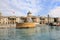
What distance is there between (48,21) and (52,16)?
17 cm

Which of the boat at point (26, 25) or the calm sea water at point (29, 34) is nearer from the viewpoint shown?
the calm sea water at point (29, 34)

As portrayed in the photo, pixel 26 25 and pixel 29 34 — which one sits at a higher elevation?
pixel 26 25

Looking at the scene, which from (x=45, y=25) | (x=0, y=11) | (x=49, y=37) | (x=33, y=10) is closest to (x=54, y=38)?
(x=49, y=37)

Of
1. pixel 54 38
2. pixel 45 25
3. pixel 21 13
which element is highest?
pixel 21 13

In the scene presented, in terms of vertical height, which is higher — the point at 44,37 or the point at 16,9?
the point at 16,9

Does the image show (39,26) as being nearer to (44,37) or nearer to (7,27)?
(44,37)

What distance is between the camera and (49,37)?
12.2ft

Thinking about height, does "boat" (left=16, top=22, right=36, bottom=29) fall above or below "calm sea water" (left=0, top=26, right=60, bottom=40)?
above

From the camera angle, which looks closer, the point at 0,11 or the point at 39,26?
the point at 0,11

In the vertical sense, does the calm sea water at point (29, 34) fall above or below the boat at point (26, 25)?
below

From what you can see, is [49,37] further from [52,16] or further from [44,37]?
[52,16]

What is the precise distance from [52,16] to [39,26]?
0.34m

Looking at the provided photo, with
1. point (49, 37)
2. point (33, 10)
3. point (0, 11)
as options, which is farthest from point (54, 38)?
point (0, 11)

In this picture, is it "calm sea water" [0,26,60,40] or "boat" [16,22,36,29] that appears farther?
"boat" [16,22,36,29]
